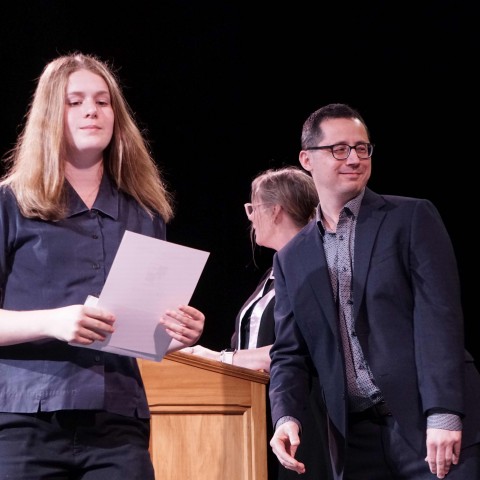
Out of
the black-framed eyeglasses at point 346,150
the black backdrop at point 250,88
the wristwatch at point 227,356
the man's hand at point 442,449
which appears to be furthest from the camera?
the black backdrop at point 250,88

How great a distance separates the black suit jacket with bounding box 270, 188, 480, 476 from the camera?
2410 mm

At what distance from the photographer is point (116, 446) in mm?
1912

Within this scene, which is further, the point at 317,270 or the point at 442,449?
the point at 317,270

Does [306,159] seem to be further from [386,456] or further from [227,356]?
[386,456]

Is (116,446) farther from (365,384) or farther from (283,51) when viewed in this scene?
(283,51)

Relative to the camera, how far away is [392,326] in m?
2.50

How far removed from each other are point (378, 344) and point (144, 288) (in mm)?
846

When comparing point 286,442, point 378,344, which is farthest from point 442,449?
point 286,442

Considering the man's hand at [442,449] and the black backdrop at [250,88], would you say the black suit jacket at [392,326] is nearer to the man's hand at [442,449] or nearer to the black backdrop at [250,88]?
the man's hand at [442,449]

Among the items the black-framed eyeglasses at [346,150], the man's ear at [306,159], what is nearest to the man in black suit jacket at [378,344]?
the black-framed eyeglasses at [346,150]

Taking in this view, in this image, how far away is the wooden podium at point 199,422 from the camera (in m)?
3.08

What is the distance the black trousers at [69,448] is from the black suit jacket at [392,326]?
2.68 feet

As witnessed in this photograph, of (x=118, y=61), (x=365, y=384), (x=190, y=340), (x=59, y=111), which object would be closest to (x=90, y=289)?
(x=190, y=340)

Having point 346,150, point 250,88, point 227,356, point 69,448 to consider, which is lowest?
point 69,448
